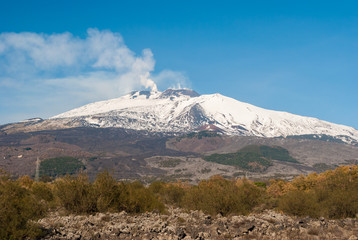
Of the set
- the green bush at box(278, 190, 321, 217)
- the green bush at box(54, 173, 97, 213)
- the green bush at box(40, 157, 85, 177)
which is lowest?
the green bush at box(40, 157, 85, 177)

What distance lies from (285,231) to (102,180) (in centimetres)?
1319

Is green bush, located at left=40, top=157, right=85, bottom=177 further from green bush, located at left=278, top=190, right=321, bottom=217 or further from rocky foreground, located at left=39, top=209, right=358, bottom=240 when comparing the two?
rocky foreground, located at left=39, top=209, right=358, bottom=240

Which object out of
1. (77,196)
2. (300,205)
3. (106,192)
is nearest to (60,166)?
(77,196)

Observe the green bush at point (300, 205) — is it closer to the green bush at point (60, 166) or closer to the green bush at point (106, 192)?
the green bush at point (106, 192)

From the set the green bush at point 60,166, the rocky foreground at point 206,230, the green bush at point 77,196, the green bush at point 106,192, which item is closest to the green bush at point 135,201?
the green bush at point 106,192

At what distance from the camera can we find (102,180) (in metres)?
23.8

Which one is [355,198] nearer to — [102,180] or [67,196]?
[102,180]

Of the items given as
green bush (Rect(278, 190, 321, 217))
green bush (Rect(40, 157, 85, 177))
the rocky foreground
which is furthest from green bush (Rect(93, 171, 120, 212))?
green bush (Rect(40, 157, 85, 177))

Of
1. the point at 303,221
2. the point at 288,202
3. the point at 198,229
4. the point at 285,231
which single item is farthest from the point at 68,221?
the point at 288,202

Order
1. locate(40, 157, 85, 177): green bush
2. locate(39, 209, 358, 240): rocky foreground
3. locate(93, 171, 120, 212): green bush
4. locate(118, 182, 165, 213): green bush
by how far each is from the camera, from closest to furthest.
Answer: locate(39, 209, 358, 240): rocky foreground < locate(93, 171, 120, 212): green bush < locate(118, 182, 165, 213): green bush < locate(40, 157, 85, 177): green bush

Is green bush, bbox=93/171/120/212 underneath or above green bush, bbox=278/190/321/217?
above

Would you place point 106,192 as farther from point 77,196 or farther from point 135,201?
point 135,201

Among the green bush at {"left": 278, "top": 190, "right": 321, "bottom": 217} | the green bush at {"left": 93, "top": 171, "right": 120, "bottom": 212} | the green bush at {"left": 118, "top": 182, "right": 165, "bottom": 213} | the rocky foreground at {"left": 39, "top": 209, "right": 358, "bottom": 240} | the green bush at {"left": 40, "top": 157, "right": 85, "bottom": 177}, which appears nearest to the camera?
the rocky foreground at {"left": 39, "top": 209, "right": 358, "bottom": 240}

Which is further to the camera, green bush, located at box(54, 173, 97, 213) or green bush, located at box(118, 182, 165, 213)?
green bush, located at box(118, 182, 165, 213)
